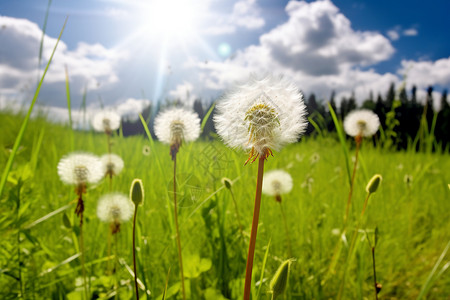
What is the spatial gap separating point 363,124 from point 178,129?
4.83ft

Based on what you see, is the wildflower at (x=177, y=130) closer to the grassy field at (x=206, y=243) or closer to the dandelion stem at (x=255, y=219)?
the grassy field at (x=206, y=243)

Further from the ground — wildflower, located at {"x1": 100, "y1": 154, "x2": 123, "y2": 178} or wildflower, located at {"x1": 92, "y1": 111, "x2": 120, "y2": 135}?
wildflower, located at {"x1": 92, "y1": 111, "x2": 120, "y2": 135}

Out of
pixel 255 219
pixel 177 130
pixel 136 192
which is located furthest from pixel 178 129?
pixel 255 219

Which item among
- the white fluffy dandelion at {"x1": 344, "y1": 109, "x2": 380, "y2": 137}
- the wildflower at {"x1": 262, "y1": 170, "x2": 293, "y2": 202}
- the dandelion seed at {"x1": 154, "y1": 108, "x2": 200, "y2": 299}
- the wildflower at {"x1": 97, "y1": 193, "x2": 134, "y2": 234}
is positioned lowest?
the wildflower at {"x1": 97, "y1": 193, "x2": 134, "y2": 234}

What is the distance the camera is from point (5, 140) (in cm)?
509

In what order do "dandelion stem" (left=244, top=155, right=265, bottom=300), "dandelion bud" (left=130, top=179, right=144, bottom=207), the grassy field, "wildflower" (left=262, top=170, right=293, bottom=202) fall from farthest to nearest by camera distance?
"wildflower" (left=262, top=170, right=293, bottom=202) → the grassy field → "dandelion bud" (left=130, top=179, right=144, bottom=207) → "dandelion stem" (left=244, top=155, right=265, bottom=300)

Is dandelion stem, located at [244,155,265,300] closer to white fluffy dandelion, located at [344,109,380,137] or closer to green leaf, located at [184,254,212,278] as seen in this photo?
green leaf, located at [184,254,212,278]

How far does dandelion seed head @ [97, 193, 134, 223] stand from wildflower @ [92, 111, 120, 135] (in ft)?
2.96

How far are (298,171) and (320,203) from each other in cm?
125

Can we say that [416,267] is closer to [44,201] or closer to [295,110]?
[295,110]

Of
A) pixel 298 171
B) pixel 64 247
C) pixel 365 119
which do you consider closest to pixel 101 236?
pixel 64 247

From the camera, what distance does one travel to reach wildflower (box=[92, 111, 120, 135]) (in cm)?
222

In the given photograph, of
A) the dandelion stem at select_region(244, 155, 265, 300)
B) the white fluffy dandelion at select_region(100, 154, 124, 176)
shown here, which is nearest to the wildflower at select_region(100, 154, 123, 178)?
the white fluffy dandelion at select_region(100, 154, 124, 176)

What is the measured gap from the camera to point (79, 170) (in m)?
1.37
